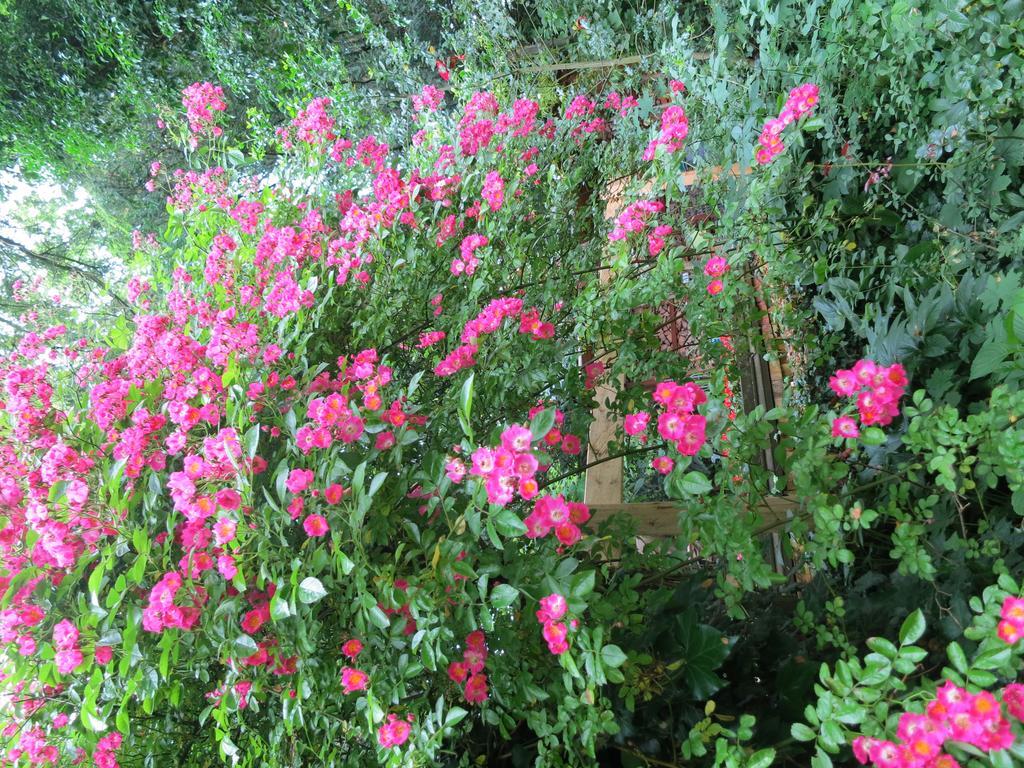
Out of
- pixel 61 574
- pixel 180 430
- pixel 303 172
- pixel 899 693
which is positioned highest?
pixel 303 172

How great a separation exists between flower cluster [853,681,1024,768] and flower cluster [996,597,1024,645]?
6 centimetres

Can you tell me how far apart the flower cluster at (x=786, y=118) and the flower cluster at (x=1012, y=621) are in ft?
2.98

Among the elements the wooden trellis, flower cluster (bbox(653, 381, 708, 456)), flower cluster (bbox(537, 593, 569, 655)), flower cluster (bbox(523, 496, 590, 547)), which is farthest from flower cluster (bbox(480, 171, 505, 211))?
flower cluster (bbox(537, 593, 569, 655))

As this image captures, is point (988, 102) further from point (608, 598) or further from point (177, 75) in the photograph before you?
point (177, 75)

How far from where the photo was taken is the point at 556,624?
30.2 inches

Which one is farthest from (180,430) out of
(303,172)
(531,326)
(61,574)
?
(303,172)

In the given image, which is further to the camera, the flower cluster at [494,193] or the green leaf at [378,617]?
the flower cluster at [494,193]

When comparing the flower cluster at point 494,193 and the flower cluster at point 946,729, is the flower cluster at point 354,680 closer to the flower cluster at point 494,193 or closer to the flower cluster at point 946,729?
the flower cluster at point 946,729

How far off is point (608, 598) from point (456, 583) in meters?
0.27

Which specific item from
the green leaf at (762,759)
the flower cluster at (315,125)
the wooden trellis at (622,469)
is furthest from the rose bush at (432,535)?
the flower cluster at (315,125)

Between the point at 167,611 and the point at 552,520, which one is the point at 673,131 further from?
the point at 167,611

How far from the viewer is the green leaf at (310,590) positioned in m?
0.79

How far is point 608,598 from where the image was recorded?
0.99 m

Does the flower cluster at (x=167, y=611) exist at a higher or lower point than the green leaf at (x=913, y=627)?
higher
